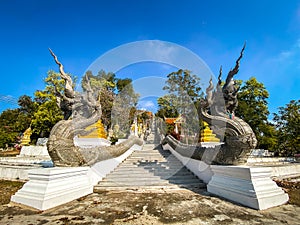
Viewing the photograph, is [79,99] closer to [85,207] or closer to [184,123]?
[85,207]

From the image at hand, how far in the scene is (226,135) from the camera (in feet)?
15.0

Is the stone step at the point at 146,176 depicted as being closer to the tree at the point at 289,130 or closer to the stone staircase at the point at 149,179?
the stone staircase at the point at 149,179

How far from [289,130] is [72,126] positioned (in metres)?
15.3

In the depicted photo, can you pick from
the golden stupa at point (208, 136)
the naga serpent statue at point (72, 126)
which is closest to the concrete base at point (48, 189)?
the naga serpent statue at point (72, 126)

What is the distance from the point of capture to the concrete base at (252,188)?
3383 millimetres

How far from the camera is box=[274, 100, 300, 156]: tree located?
12140 millimetres

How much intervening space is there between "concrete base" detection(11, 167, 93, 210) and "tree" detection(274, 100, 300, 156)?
45.9ft

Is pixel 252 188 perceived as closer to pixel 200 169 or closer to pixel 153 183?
pixel 200 169

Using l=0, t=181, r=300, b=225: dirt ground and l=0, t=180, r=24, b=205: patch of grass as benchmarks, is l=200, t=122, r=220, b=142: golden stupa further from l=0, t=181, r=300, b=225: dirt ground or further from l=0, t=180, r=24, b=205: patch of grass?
l=0, t=180, r=24, b=205: patch of grass

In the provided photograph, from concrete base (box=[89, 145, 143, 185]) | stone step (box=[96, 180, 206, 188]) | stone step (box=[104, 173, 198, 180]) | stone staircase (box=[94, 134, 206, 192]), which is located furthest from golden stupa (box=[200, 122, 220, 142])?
concrete base (box=[89, 145, 143, 185])

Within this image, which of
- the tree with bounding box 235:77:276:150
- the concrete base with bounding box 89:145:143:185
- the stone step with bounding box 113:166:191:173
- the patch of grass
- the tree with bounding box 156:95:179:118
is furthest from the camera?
the tree with bounding box 156:95:179:118

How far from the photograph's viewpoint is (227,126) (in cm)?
446

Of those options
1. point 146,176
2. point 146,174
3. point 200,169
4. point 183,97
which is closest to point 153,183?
point 146,176

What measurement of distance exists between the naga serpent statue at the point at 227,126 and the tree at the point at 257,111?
1221 centimetres
